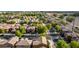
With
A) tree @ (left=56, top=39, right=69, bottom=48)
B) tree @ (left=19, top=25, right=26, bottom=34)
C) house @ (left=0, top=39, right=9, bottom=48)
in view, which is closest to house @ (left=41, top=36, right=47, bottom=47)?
tree @ (left=56, top=39, right=69, bottom=48)

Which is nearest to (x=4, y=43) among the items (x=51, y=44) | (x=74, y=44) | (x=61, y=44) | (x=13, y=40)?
(x=13, y=40)

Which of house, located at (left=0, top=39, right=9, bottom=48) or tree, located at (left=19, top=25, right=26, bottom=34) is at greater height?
tree, located at (left=19, top=25, right=26, bottom=34)

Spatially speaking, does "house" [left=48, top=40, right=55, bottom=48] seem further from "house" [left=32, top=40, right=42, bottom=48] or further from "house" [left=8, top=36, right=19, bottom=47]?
"house" [left=8, top=36, right=19, bottom=47]

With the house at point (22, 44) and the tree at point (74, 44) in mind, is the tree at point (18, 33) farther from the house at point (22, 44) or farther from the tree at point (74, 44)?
the tree at point (74, 44)

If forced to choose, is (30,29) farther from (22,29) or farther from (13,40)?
(13,40)

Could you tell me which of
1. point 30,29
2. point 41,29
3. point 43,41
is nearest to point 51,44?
point 43,41

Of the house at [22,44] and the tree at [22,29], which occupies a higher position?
the tree at [22,29]

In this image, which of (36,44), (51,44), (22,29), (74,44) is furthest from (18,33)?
(74,44)

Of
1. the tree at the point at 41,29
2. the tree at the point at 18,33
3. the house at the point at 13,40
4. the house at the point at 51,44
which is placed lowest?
the house at the point at 51,44

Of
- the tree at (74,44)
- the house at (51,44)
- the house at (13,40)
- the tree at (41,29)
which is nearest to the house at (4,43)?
the house at (13,40)

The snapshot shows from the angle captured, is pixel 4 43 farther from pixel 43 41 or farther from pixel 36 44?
pixel 43 41

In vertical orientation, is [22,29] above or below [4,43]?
above

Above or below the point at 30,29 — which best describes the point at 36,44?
below

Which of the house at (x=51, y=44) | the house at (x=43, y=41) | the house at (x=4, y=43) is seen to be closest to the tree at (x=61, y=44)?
the house at (x=51, y=44)
